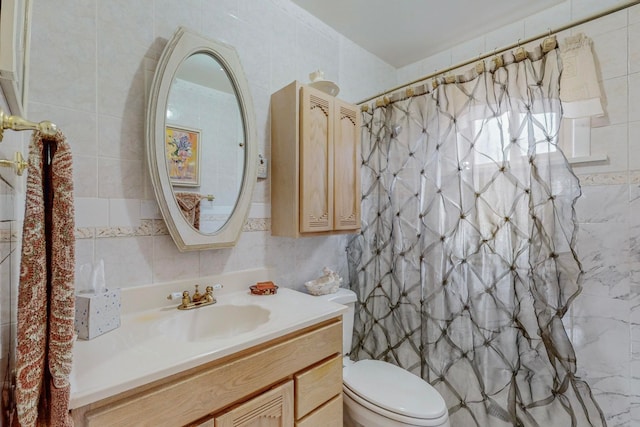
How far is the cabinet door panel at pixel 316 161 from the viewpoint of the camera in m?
1.47

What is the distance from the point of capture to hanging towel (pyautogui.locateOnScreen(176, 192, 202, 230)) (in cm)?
122

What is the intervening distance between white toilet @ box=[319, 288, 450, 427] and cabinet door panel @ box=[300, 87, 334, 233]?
745 millimetres

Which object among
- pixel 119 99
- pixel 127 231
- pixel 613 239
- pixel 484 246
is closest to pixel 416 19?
pixel 484 246

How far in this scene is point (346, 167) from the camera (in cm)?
169

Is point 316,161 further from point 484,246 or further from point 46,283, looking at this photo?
point 46,283

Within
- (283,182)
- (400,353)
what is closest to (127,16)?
(283,182)

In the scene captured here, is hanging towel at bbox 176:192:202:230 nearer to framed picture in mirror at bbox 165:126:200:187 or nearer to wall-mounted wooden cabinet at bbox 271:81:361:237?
framed picture in mirror at bbox 165:126:200:187

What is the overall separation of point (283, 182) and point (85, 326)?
0.96m

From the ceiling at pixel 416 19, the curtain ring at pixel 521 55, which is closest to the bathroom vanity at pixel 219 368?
the curtain ring at pixel 521 55

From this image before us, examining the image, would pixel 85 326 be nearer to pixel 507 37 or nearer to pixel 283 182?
pixel 283 182

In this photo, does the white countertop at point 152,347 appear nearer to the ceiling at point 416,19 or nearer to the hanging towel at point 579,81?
the hanging towel at point 579,81

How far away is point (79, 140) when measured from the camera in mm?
1019

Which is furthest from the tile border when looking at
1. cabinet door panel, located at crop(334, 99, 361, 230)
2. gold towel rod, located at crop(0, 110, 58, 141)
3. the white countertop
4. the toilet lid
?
the toilet lid

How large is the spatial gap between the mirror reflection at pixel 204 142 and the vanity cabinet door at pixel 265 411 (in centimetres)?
69
